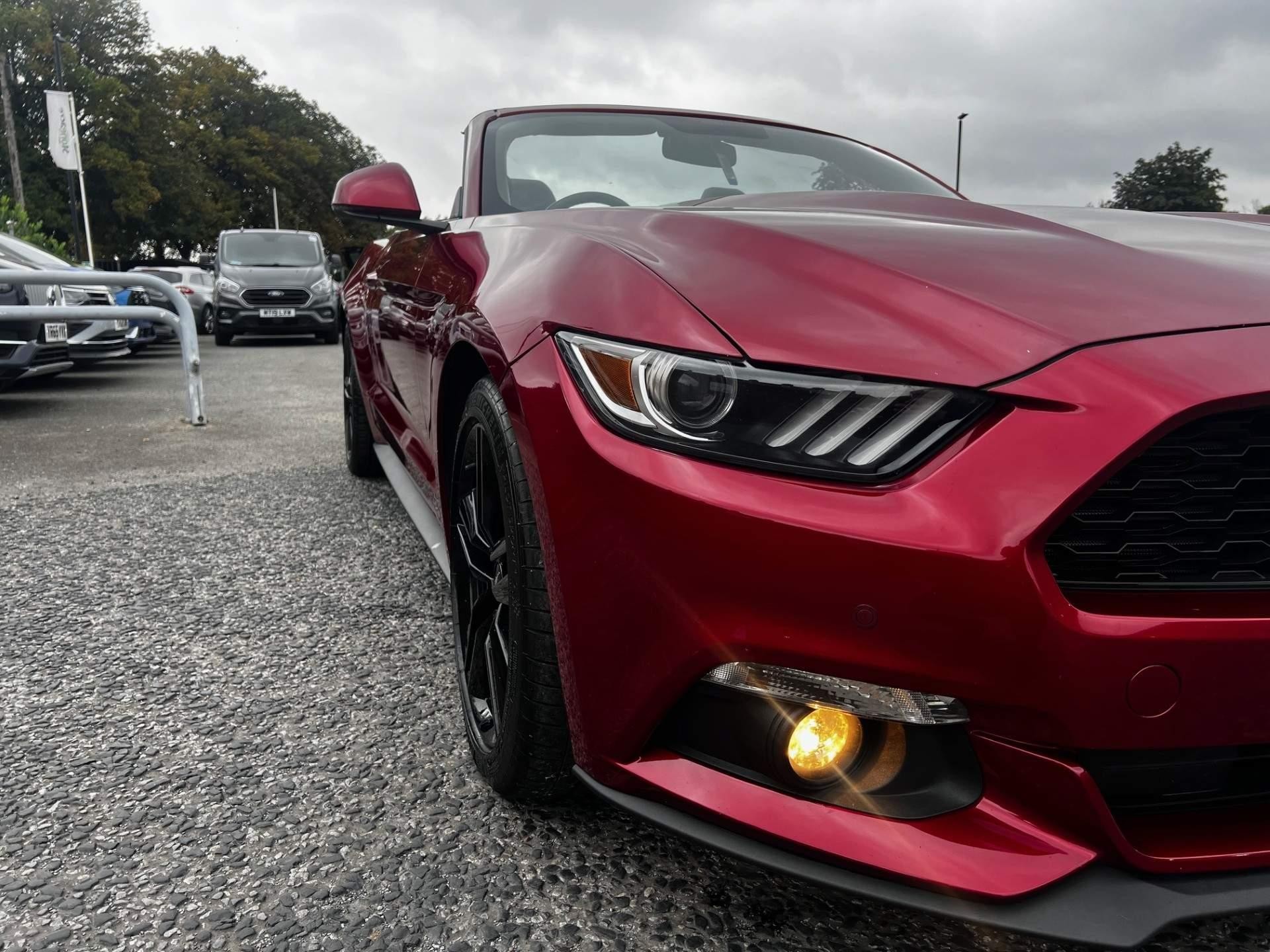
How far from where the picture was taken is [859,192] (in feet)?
7.09

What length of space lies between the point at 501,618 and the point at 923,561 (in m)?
0.93

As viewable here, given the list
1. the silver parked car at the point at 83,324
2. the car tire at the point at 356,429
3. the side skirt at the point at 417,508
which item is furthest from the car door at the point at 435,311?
the silver parked car at the point at 83,324

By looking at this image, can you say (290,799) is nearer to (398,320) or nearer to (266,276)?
(398,320)

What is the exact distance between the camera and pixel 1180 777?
126cm

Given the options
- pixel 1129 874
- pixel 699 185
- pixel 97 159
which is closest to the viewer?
pixel 1129 874

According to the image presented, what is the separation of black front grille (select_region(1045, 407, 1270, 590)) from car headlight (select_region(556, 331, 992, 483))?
0.20 metres

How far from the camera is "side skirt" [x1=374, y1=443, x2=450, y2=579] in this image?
8.11 ft

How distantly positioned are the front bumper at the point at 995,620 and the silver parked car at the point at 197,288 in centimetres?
1669

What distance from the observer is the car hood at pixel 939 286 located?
1.27 metres

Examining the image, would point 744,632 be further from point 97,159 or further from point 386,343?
point 97,159

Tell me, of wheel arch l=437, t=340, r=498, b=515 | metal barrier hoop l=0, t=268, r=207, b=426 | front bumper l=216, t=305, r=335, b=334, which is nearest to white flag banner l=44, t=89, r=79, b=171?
front bumper l=216, t=305, r=335, b=334

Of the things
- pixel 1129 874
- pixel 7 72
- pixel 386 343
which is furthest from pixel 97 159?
pixel 1129 874

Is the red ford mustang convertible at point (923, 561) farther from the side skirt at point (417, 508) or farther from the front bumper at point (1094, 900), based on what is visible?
the side skirt at point (417, 508)

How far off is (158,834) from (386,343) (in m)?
1.67
